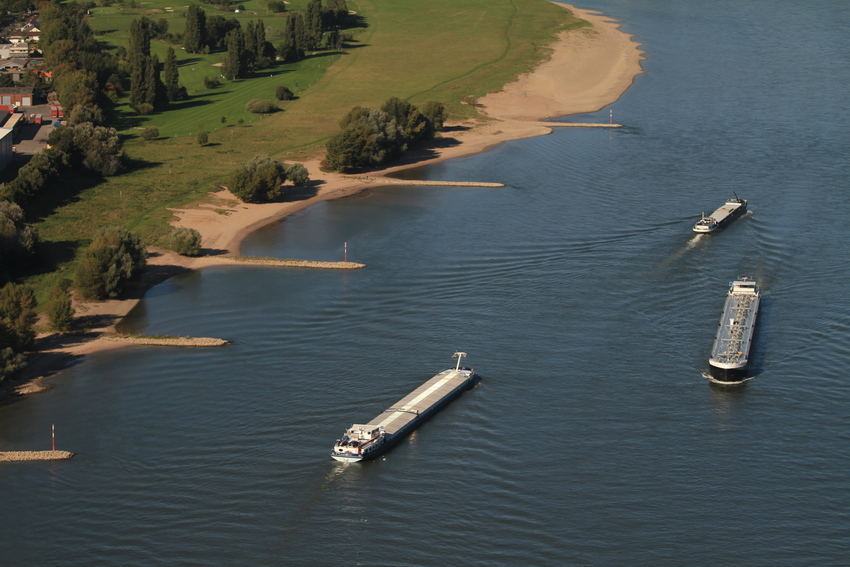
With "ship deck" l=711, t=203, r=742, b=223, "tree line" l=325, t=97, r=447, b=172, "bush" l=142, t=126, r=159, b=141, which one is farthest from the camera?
"bush" l=142, t=126, r=159, b=141

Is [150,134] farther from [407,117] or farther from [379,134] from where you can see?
[407,117]

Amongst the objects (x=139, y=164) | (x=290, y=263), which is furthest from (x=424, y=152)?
(x=290, y=263)

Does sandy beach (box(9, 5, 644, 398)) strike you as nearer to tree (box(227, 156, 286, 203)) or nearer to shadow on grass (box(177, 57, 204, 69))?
tree (box(227, 156, 286, 203))

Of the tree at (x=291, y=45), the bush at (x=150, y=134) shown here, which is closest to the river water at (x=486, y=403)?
the bush at (x=150, y=134)

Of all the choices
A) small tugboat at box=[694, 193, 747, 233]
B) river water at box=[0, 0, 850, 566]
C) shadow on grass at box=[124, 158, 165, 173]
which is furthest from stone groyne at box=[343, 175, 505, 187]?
small tugboat at box=[694, 193, 747, 233]

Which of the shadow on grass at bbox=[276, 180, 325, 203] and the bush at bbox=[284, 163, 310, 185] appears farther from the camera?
the bush at bbox=[284, 163, 310, 185]

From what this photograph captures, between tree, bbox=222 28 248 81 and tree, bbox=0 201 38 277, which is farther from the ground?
tree, bbox=222 28 248 81

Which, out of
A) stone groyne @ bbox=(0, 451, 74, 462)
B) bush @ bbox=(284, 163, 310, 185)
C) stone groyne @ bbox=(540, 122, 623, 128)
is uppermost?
stone groyne @ bbox=(540, 122, 623, 128)

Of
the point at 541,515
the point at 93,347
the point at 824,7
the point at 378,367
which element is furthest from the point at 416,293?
the point at 824,7
